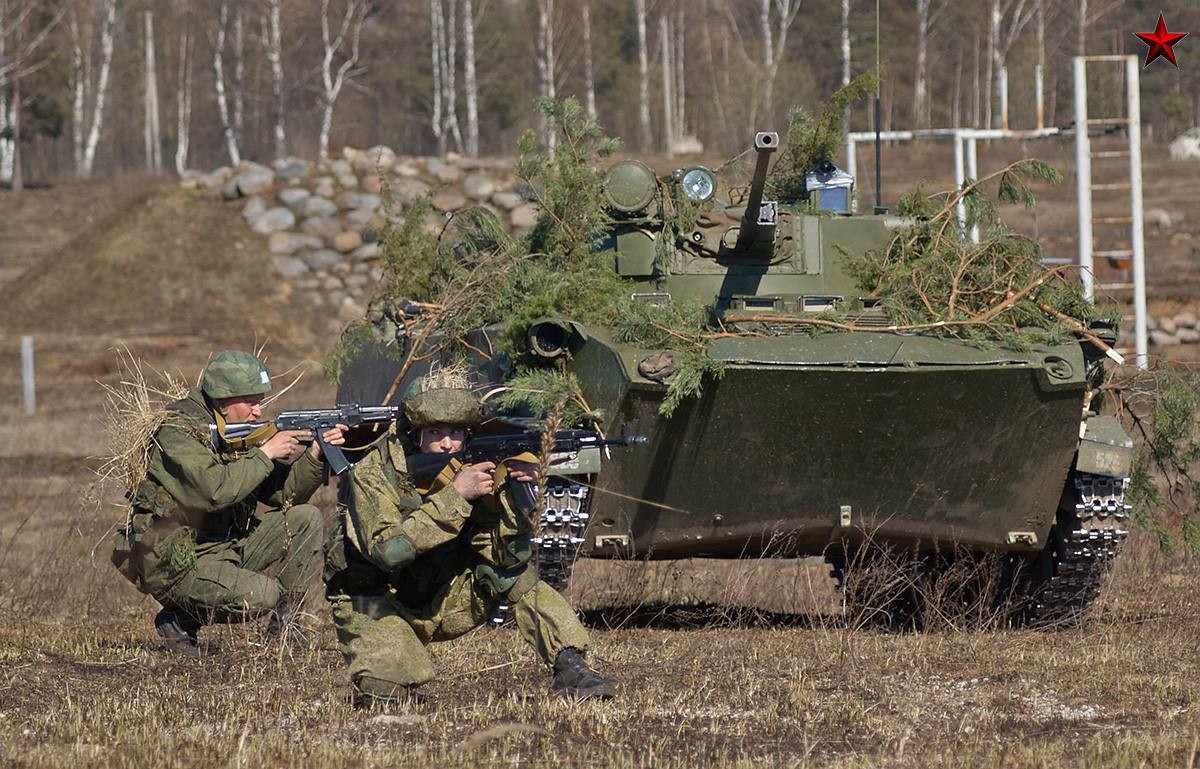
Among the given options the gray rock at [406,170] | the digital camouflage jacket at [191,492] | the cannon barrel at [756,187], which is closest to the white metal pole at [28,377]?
the gray rock at [406,170]

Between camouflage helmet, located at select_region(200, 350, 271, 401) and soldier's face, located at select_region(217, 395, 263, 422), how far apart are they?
0.11 ft

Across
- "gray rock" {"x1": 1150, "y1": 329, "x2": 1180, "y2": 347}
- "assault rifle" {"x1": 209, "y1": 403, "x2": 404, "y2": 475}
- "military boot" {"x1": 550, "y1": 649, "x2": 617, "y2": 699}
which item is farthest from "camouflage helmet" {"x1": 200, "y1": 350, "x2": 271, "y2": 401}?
"gray rock" {"x1": 1150, "y1": 329, "x2": 1180, "y2": 347}

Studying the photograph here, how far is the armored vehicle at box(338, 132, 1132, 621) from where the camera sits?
812 centimetres

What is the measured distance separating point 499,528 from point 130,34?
2036 inches

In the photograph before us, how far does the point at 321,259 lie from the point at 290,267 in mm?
519

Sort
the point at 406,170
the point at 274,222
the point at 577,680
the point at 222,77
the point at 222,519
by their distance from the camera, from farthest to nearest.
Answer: the point at 222,77, the point at 406,170, the point at 274,222, the point at 222,519, the point at 577,680

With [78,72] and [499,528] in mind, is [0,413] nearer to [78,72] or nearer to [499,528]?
[499,528]

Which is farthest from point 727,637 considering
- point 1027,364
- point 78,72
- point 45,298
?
point 78,72

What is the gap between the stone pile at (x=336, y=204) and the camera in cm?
2998

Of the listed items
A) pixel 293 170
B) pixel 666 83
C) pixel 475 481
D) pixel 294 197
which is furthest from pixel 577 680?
pixel 666 83

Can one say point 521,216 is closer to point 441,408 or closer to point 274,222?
point 274,222

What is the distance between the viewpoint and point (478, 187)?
31656mm

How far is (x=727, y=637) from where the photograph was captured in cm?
888

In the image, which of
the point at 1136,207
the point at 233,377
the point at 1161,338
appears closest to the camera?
the point at 233,377
